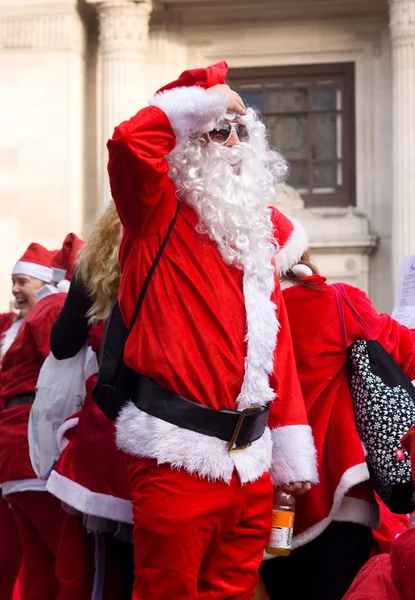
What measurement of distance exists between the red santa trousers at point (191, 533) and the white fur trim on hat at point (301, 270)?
894mm

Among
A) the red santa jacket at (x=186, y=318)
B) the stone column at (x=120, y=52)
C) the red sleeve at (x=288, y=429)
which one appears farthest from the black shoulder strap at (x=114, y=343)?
the stone column at (x=120, y=52)

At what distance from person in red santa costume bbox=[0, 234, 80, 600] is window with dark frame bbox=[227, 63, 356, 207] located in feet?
28.1

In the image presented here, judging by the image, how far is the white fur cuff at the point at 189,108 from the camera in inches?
138

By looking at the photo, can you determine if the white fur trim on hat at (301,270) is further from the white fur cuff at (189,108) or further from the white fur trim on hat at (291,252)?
the white fur cuff at (189,108)

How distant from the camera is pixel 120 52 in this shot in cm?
1336

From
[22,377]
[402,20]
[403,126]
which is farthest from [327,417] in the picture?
[402,20]

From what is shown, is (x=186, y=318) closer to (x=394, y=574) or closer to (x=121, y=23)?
(x=394, y=574)

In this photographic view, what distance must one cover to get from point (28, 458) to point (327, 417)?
1812 mm

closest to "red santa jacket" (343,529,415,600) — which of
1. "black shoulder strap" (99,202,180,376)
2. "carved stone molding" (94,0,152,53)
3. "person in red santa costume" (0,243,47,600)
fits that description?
"black shoulder strap" (99,202,180,376)

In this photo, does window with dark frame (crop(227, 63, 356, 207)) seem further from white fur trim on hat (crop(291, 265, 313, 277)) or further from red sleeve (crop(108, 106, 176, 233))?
red sleeve (crop(108, 106, 176, 233))

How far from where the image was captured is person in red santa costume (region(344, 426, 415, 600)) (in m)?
2.22

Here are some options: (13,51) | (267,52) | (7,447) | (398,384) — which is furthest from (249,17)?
(398,384)

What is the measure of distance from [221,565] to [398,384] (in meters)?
0.96

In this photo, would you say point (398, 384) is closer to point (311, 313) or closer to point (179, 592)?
point (311, 313)
